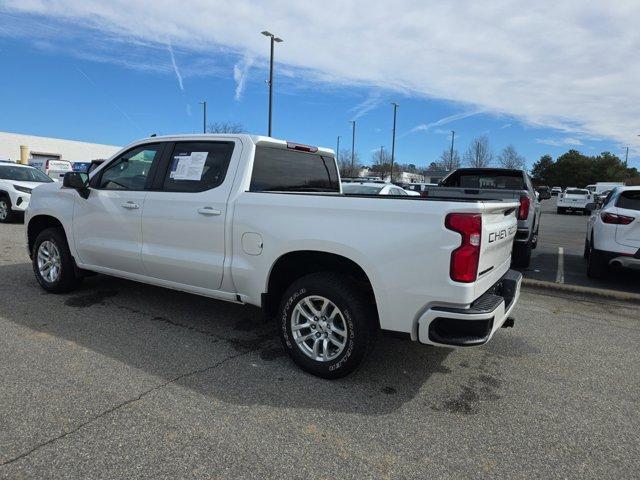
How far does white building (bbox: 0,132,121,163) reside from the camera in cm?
5375

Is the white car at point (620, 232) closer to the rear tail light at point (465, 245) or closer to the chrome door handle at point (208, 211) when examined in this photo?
the rear tail light at point (465, 245)

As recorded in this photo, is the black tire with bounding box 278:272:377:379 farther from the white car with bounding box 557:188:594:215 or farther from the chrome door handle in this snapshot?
the white car with bounding box 557:188:594:215

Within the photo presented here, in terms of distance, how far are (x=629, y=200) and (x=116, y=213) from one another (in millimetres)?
7020

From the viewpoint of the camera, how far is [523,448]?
9.34 ft

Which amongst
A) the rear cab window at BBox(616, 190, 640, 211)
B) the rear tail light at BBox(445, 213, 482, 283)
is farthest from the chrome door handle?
the rear cab window at BBox(616, 190, 640, 211)

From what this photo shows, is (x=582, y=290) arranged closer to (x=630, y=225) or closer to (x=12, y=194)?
(x=630, y=225)

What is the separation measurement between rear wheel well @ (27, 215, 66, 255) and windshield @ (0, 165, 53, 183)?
348 inches

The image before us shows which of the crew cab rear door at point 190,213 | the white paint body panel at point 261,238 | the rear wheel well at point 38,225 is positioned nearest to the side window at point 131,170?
the white paint body panel at point 261,238

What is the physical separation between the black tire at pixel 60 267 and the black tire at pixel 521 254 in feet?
21.3

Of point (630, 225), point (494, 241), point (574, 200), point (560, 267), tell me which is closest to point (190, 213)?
point (494, 241)

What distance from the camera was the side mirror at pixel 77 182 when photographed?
5035 mm

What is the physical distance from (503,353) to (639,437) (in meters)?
1.41

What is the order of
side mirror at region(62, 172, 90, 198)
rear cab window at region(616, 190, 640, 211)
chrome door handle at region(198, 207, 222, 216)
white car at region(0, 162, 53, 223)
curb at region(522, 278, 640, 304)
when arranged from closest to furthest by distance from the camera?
chrome door handle at region(198, 207, 222, 216) < side mirror at region(62, 172, 90, 198) < curb at region(522, 278, 640, 304) < rear cab window at region(616, 190, 640, 211) < white car at region(0, 162, 53, 223)

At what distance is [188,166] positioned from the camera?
446 centimetres
